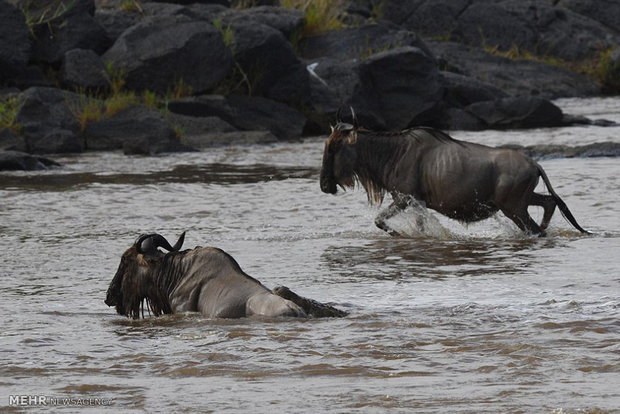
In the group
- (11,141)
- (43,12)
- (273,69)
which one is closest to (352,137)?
(11,141)

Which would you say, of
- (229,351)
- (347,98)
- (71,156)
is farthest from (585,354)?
(347,98)

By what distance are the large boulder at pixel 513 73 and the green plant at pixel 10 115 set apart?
1144cm

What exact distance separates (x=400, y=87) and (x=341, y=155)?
44.0 ft

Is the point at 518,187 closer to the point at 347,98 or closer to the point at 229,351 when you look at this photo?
the point at 229,351

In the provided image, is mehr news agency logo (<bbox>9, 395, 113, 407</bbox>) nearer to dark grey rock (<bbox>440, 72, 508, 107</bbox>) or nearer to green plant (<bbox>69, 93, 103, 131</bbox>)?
green plant (<bbox>69, 93, 103, 131</bbox>)

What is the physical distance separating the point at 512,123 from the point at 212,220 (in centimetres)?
Answer: 1253

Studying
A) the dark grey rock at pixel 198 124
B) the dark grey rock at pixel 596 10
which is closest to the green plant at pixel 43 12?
the dark grey rock at pixel 198 124

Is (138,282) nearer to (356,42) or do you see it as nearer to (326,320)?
(326,320)

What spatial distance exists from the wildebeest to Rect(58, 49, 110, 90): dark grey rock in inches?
600

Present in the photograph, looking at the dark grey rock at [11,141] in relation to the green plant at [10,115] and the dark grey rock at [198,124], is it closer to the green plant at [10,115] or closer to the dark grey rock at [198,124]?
the green plant at [10,115]

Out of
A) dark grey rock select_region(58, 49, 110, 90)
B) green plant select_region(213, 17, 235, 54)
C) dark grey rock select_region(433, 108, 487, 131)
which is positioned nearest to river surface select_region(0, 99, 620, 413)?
dark grey rock select_region(58, 49, 110, 90)

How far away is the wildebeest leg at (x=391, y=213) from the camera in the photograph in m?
11.6

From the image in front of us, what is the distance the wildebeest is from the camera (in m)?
7.36

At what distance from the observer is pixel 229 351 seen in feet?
22.2
